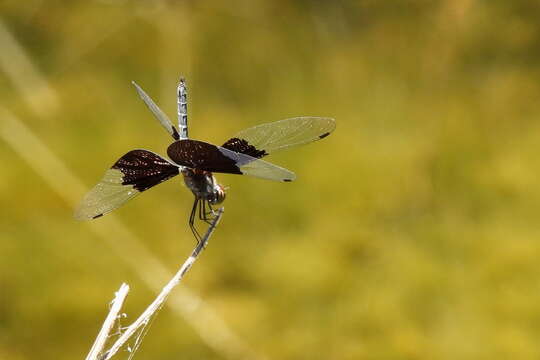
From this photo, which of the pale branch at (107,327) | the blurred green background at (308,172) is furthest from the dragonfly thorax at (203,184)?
the blurred green background at (308,172)

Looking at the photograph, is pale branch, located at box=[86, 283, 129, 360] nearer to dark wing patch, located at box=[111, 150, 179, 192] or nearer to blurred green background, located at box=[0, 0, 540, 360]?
dark wing patch, located at box=[111, 150, 179, 192]

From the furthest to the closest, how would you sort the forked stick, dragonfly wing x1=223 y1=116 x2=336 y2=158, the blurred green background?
the blurred green background < dragonfly wing x1=223 y1=116 x2=336 y2=158 < the forked stick

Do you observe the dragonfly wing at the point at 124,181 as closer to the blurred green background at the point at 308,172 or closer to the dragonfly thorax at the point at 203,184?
the dragonfly thorax at the point at 203,184

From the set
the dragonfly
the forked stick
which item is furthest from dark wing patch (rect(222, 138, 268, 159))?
the forked stick

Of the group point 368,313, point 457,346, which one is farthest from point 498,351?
point 368,313

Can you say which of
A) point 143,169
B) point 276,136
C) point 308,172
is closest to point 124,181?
point 143,169

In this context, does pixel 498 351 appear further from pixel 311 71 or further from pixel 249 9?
pixel 249 9

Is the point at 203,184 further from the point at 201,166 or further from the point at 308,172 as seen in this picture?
the point at 308,172
